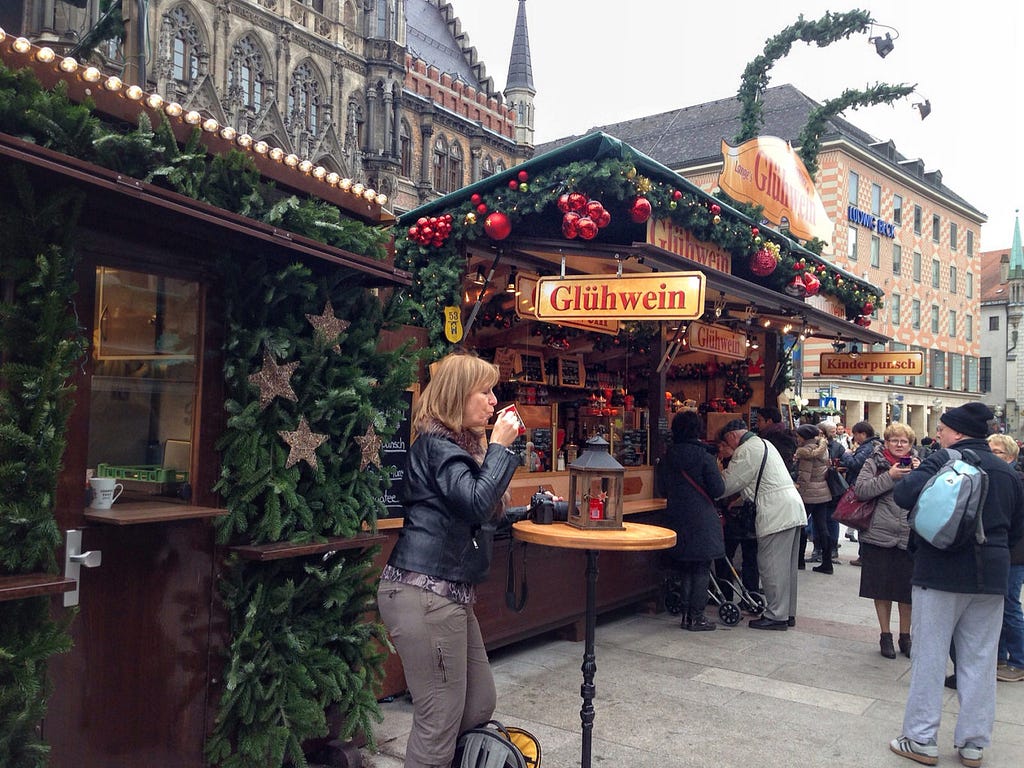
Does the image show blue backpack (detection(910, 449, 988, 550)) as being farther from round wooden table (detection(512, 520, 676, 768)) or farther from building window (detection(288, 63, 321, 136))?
building window (detection(288, 63, 321, 136))

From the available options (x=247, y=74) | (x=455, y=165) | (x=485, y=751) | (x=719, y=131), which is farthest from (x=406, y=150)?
(x=485, y=751)

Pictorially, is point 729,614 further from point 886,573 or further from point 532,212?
point 532,212

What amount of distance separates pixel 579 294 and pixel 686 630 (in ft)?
10.5

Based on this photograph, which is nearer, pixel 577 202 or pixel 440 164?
pixel 577 202

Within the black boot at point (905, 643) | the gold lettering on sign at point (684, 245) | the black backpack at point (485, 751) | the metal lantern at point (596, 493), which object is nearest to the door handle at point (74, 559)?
the black backpack at point (485, 751)

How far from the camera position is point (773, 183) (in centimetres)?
977

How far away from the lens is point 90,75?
10.4 feet

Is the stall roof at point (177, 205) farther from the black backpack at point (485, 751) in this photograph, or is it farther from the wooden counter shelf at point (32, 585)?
the black backpack at point (485, 751)

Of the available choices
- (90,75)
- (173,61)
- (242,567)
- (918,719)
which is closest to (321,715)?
(242,567)

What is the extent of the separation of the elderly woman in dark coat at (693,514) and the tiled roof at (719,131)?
3445 centimetres

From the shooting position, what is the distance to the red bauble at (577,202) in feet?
19.8

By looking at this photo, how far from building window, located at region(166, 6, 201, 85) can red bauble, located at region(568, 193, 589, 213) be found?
3156 cm

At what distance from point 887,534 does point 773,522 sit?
1.12m

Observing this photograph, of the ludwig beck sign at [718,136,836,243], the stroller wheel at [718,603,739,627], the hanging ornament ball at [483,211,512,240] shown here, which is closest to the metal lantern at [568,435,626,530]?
the hanging ornament ball at [483,211,512,240]
